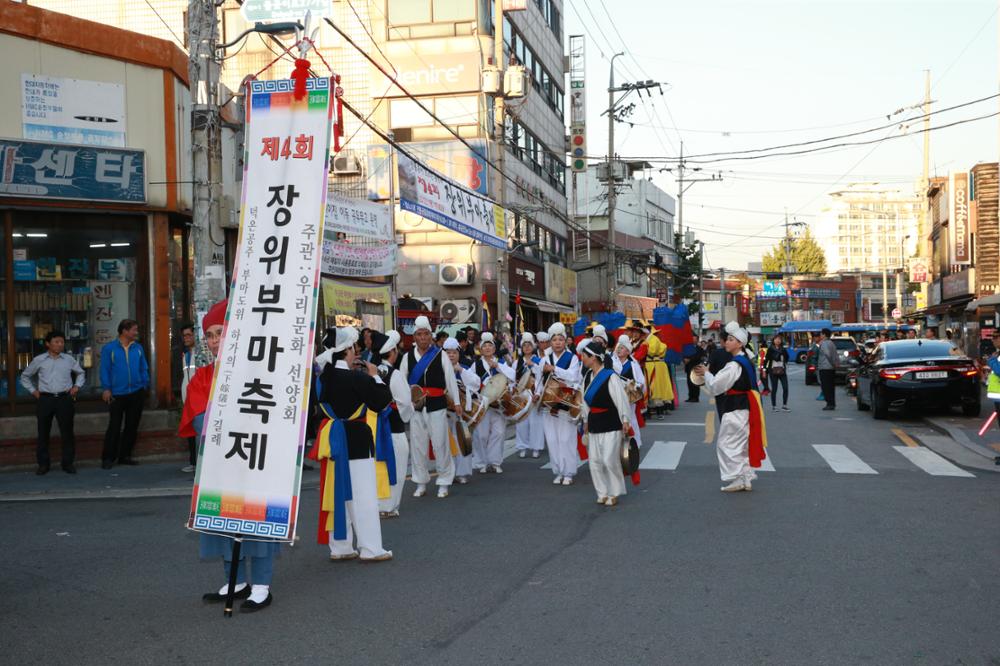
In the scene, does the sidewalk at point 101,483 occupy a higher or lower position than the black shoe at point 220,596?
lower

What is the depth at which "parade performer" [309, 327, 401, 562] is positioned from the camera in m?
7.53

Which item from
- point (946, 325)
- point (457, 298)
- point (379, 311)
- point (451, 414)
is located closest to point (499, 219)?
point (379, 311)

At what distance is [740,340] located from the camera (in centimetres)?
1090

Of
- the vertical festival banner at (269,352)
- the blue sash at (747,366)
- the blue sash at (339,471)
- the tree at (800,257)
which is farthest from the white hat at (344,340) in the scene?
the tree at (800,257)

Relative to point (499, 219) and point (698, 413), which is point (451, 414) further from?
point (499, 219)

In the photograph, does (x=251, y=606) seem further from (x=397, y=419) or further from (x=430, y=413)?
(x=430, y=413)

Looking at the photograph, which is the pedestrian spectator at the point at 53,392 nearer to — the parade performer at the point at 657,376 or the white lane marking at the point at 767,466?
the white lane marking at the point at 767,466

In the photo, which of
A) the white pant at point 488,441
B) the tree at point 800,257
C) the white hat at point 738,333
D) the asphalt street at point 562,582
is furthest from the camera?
the tree at point 800,257

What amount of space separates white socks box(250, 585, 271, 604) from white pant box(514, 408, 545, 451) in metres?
8.44

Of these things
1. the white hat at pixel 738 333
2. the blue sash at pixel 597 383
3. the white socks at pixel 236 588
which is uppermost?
the white hat at pixel 738 333

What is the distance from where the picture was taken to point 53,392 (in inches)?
507

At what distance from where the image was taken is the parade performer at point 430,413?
36.0 feet

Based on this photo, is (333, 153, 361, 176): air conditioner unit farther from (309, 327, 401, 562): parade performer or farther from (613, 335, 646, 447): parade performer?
(309, 327, 401, 562): parade performer

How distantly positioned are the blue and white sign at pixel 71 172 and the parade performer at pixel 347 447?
8183 millimetres
